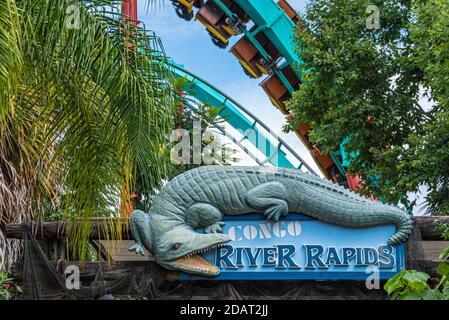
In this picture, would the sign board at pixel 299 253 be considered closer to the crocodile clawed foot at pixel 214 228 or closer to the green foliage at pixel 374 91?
the crocodile clawed foot at pixel 214 228

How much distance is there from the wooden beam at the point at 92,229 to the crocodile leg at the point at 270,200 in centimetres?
158

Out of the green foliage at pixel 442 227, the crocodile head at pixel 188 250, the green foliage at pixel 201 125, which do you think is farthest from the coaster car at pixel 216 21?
the green foliage at pixel 442 227

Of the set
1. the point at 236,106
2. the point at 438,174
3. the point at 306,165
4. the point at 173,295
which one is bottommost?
the point at 173,295

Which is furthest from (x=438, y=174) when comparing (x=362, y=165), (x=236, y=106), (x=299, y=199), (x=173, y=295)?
(x=236, y=106)

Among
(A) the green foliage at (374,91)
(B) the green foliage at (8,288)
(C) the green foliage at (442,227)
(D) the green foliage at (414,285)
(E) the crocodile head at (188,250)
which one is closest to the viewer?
(D) the green foliage at (414,285)

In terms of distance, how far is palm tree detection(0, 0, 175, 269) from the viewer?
218 inches

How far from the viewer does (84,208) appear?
21.6ft

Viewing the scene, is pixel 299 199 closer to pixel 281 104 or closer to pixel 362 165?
pixel 362 165

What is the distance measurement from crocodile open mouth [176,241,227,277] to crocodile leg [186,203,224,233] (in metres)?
0.25

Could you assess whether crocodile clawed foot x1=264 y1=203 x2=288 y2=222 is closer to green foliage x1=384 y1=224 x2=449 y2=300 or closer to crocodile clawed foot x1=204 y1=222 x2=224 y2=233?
crocodile clawed foot x1=204 y1=222 x2=224 y2=233

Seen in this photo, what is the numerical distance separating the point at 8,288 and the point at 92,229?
1211 millimetres

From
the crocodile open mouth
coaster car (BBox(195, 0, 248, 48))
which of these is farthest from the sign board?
coaster car (BBox(195, 0, 248, 48))

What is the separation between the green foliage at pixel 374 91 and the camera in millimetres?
11406

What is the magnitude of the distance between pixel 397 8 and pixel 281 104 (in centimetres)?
451
